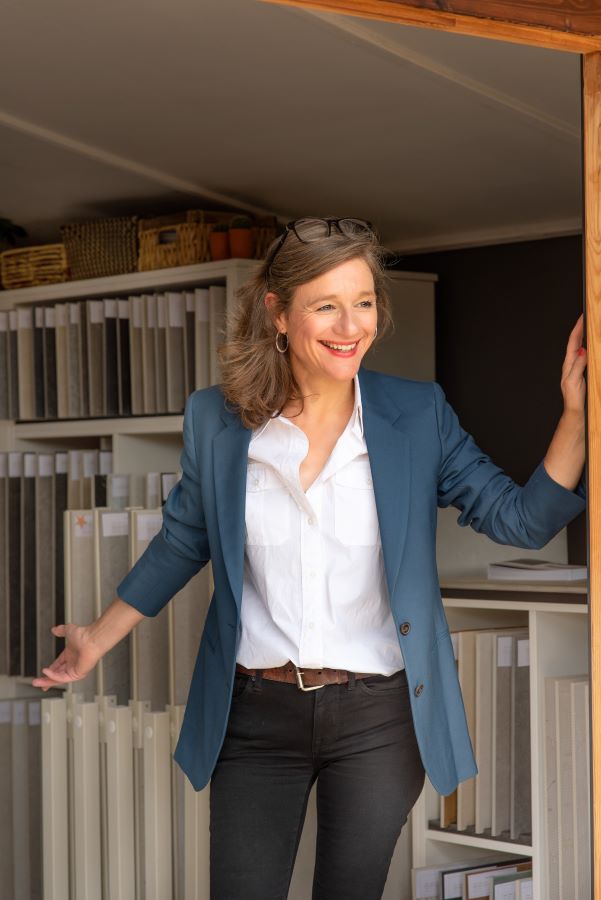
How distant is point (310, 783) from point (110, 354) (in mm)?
2067

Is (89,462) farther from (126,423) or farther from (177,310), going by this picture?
(177,310)

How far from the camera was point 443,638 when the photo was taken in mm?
2033

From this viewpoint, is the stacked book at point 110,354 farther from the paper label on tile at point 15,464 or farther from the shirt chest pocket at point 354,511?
the shirt chest pocket at point 354,511

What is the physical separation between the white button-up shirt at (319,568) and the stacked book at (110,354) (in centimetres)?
148

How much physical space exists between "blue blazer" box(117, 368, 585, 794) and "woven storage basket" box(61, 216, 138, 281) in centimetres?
176

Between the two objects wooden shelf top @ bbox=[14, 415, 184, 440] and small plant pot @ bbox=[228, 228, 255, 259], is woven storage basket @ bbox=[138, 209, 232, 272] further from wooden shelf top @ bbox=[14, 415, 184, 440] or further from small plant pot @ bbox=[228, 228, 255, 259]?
wooden shelf top @ bbox=[14, 415, 184, 440]

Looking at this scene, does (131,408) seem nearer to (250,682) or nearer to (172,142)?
(172,142)

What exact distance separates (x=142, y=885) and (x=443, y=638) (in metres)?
1.52

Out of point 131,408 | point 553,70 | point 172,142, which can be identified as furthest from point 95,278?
point 553,70

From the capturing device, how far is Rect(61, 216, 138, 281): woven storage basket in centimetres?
378

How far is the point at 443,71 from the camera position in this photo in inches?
101

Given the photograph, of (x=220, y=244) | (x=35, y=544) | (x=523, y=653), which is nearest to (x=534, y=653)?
(x=523, y=653)

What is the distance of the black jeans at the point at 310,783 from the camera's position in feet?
6.46

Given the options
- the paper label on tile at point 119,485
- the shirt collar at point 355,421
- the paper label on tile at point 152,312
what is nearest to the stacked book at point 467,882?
the paper label on tile at point 119,485
